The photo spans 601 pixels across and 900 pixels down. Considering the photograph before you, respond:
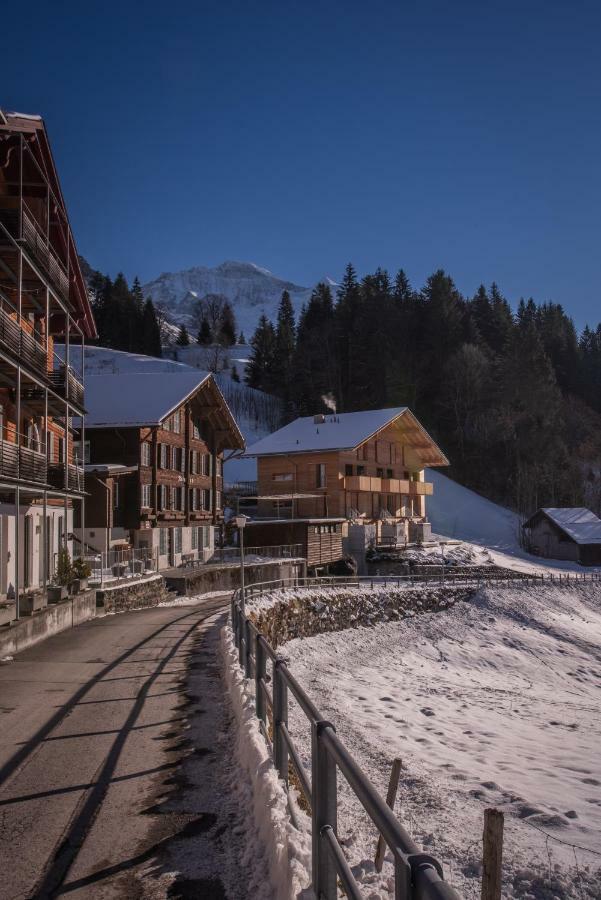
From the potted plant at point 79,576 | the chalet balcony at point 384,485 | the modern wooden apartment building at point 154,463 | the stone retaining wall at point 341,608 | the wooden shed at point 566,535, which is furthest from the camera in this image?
the wooden shed at point 566,535

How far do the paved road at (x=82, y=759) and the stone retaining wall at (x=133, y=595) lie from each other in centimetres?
857

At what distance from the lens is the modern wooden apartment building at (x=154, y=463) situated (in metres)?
36.1

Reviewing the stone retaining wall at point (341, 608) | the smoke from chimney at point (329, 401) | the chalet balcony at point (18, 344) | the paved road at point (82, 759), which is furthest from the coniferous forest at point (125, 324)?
the paved road at point (82, 759)

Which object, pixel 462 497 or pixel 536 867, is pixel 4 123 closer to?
pixel 536 867

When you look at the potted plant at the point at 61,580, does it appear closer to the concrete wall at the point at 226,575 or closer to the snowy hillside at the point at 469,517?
the concrete wall at the point at 226,575

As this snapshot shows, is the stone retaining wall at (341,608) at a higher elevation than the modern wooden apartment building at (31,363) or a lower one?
lower

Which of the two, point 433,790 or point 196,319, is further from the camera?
point 196,319

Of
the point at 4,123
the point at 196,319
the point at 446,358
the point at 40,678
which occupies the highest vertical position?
the point at 196,319

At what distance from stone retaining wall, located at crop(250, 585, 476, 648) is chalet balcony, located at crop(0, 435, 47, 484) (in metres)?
8.65

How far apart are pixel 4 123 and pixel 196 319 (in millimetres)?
180473

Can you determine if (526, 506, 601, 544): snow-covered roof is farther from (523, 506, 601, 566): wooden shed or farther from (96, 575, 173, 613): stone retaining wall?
(96, 575, 173, 613): stone retaining wall

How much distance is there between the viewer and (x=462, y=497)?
251ft

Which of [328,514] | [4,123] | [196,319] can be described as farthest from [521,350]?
[196,319]

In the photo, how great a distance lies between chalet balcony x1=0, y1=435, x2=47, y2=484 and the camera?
18.0 m
